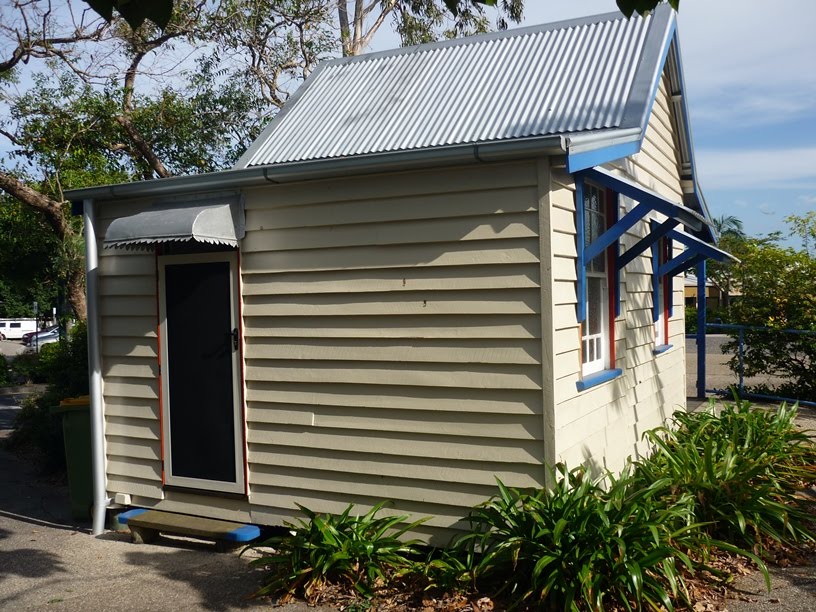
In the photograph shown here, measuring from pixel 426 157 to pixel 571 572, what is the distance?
2.80 metres

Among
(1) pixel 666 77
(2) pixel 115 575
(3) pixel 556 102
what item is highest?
(1) pixel 666 77

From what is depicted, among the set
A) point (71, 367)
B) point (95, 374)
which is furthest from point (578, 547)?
point (71, 367)

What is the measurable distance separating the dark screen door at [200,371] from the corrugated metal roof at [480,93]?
1.57 metres

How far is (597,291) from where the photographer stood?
7.15 m

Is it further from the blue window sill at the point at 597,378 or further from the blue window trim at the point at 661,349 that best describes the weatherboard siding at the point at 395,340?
the blue window trim at the point at 661,349

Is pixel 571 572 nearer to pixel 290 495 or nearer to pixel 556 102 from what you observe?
pixel 290 495

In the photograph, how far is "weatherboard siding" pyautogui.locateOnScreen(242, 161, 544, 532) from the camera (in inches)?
211

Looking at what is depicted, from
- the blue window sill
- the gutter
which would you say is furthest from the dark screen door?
the blue window sill

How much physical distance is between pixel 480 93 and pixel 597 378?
10.8 ft

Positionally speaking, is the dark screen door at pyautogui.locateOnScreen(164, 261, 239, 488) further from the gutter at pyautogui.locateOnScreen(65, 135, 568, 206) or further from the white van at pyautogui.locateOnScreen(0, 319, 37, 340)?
the white van at pyautogui.locateOnScreen(0, 319, 37, 340)

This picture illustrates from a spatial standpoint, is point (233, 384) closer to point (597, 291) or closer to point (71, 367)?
point (597, 291)

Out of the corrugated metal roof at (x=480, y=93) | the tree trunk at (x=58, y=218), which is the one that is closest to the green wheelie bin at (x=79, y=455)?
the corrugated metal roof at (x=480, y=93)

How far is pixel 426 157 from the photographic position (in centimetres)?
536

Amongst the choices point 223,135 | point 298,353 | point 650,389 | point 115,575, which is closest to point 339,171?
point 298,353
